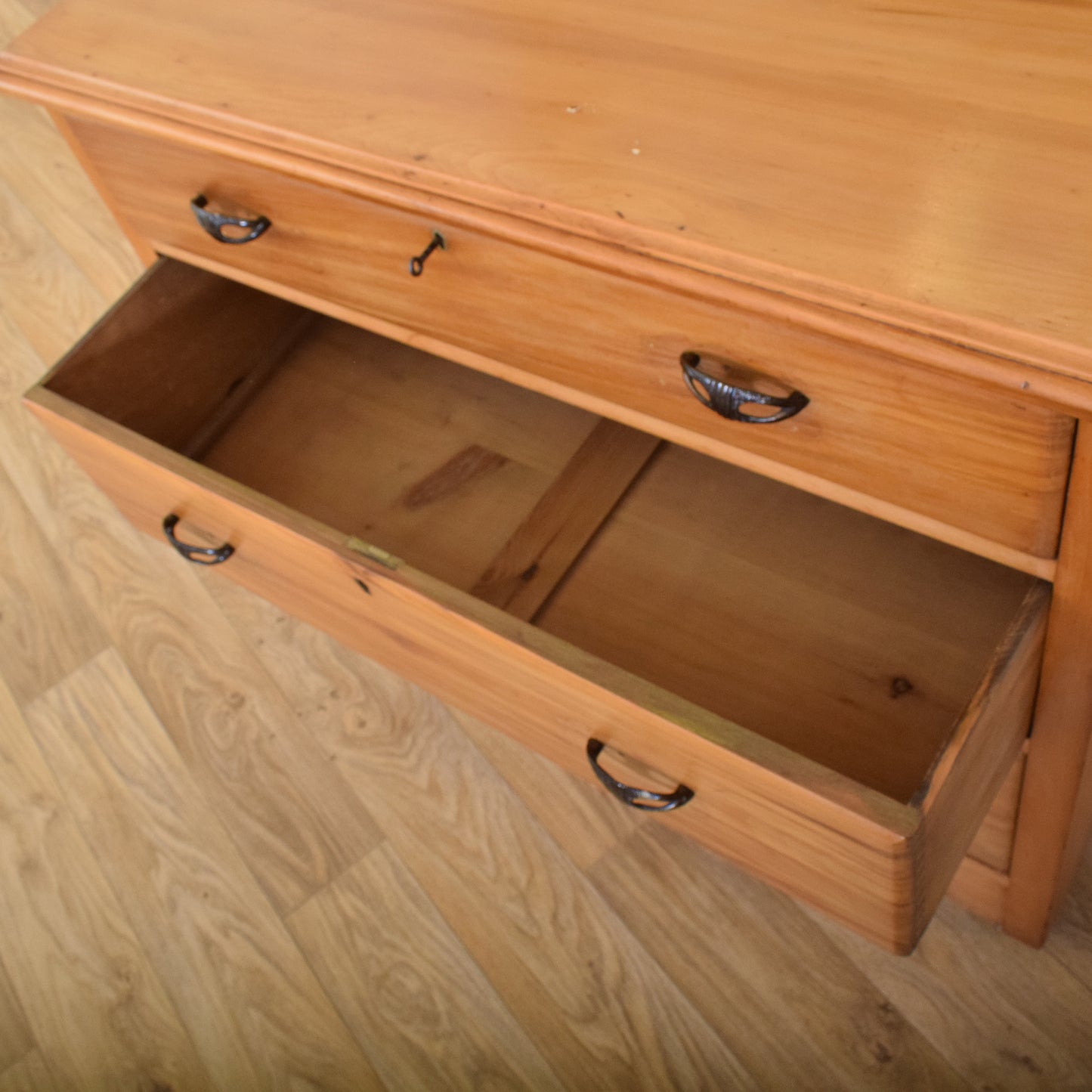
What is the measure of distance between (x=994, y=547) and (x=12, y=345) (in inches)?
58.7

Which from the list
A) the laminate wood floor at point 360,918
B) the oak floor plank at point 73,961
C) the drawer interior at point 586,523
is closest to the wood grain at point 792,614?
the drawer interior at point 586,523

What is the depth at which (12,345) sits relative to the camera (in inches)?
63.5

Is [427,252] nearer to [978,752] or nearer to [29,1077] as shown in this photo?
[978,752]

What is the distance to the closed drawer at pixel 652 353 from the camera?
20.8 inches

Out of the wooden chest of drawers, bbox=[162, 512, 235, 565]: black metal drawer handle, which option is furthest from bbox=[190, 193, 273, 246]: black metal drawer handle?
bbox=[162, 512, 235, 565]: black metal drawer handle

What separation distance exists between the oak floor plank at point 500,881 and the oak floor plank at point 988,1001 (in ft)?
0.51

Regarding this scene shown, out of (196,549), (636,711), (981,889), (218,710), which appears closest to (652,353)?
(636,711)

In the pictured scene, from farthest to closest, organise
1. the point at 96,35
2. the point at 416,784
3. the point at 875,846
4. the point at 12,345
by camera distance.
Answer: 1. the point at 12,345
2. the point at 416,784
3. the point at 96,35
4. the point at 875,846

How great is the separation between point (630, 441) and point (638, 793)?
335 millimetres

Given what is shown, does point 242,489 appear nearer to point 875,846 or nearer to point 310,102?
point 310,102

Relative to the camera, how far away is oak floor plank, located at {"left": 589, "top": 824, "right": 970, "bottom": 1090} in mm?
893

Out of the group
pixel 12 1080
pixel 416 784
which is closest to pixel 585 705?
pixel 416 784

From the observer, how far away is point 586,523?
87 cm

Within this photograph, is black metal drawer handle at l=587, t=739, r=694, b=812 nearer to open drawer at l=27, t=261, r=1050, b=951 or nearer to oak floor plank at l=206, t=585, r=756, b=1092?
open drawer at l=27, t=261, r=1050, b=951
